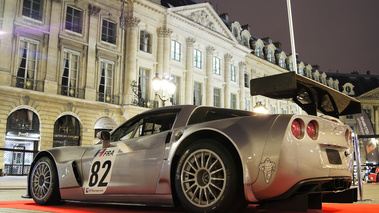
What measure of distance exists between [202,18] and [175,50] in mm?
4487

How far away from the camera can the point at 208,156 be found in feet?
12.0

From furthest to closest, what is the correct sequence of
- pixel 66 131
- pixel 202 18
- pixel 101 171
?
pixel 202 18
pixel 66 131
pixel 101 171

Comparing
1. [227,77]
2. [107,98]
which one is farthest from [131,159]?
[227,77]

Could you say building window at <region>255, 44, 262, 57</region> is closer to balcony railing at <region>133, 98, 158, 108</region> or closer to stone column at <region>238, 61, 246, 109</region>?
stone column at <region>238, 61, 246, 109</region>

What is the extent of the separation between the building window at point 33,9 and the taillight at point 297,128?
21581 millimetres

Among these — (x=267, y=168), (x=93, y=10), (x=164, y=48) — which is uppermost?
(x=93, y=10)

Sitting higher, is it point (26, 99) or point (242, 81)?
point (242, 81)

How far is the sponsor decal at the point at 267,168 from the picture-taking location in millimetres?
3318

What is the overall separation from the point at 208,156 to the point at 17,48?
2045cm

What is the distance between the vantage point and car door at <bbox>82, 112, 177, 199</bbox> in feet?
13.5

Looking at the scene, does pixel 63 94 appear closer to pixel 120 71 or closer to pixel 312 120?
pixel 120 71

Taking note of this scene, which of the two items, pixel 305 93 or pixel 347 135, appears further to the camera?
pixel 305 93

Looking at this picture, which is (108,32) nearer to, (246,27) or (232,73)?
(232,73)

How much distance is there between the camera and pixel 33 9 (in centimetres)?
2225
